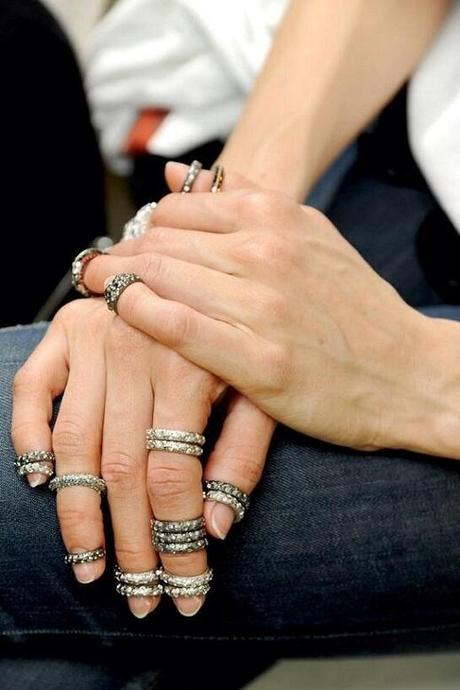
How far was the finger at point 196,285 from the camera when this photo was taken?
0.60m

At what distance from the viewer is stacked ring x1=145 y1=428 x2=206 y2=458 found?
0.58 m

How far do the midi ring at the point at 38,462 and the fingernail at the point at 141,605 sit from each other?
11 cm

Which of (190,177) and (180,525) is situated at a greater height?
(190,177)

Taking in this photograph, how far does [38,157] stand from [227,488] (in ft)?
1.70

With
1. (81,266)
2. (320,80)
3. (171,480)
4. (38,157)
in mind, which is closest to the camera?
(171,480)

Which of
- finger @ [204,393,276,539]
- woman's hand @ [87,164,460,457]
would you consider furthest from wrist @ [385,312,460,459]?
finger @ [204,393,276,539]

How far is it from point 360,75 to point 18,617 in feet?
2.07

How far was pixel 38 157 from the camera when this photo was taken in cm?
92

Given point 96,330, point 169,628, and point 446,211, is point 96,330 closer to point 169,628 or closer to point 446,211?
point 169,628

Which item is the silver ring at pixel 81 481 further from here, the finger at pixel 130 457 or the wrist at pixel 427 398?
the wrist at pixel 427 398

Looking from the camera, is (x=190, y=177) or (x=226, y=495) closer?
(x=226, y=495)

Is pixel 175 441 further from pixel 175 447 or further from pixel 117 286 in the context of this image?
pixel 117 286

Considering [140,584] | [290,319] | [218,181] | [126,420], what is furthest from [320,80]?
[140,584]

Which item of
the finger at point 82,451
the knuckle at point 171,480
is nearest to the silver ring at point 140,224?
the finger at point 82,451
